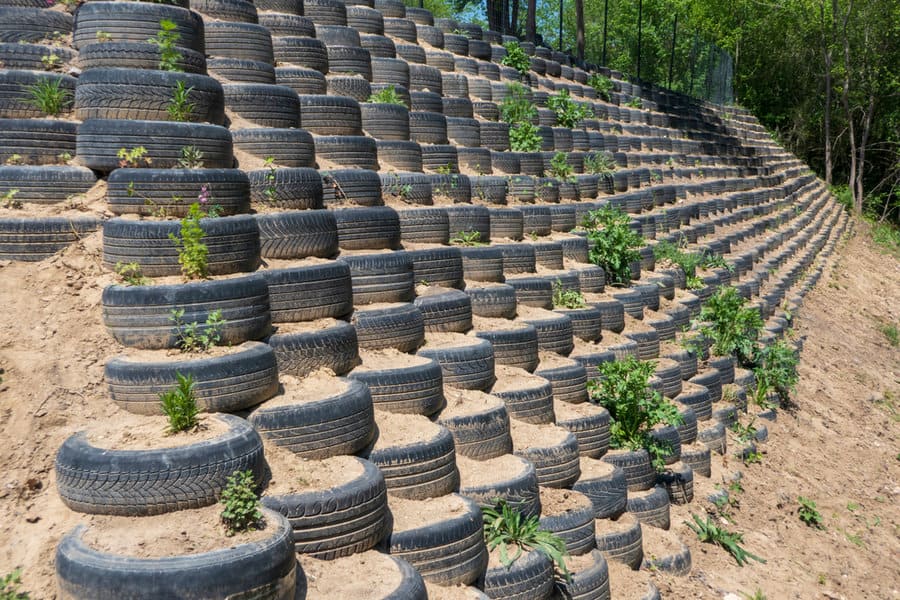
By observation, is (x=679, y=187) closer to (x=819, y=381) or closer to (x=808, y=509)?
(x=819, y=381)

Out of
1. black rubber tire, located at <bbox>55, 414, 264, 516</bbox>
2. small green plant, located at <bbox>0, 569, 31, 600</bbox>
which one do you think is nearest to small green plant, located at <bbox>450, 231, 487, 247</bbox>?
black rubber tire, located at <bbox>55, 414, 264, 516</bbox>

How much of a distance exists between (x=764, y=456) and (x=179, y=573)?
709cm

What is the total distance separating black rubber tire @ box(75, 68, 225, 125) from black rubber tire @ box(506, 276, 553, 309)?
3.16 m

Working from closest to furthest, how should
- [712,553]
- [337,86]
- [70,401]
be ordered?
[70,401]
[712,553]
[337,86]

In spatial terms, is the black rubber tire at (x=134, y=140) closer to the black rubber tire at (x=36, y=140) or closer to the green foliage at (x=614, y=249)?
the black rubber tire at (x=36, y=140)

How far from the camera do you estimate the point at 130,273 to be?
4.40m

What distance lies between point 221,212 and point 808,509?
592cm

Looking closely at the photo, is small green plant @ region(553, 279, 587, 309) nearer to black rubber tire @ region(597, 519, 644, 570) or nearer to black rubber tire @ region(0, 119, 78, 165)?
black rubber tire @ region(597, 519, 644, 570)

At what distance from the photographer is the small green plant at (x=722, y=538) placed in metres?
6.12

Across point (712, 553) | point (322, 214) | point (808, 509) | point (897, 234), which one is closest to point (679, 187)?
point (808, 509)

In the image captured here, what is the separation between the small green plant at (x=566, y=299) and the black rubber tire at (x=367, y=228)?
197 centimetres

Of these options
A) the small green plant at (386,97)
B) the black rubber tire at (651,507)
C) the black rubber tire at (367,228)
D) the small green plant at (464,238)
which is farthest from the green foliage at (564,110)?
the black rubber tire at (651,507)

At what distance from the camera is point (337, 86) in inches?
300

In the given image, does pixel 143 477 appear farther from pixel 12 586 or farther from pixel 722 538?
pixel 722 538
